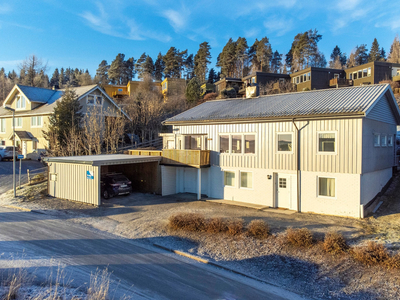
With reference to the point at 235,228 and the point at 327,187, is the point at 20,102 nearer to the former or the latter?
the point at 235,228

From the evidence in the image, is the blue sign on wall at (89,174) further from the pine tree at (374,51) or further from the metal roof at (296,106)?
the pine tree at (374,51)

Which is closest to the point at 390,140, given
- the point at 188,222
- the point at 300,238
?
the point at 300,238

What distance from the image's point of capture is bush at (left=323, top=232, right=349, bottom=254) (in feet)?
32.4

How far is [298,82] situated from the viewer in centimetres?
4744

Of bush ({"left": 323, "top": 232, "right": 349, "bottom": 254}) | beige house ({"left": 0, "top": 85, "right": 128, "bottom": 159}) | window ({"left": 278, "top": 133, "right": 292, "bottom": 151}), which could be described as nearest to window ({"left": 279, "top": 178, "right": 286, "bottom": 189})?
window ({"left": 278, "top": 133, "right": 292, "bottom": 151})

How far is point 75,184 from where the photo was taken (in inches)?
744

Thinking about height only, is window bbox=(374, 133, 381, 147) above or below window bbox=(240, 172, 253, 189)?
above

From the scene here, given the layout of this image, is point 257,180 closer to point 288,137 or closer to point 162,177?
point 288,137

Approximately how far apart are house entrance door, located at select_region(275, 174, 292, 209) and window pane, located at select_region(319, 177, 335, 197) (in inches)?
68.2

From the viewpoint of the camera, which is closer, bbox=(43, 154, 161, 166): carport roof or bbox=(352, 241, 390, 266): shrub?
bbox=(352, 241, 390, 266): shrub

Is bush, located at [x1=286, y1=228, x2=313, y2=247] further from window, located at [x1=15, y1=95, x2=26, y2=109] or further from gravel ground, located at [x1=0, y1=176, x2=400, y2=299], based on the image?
window, located at [x1=15, y1=95, x2=26, y2=109]

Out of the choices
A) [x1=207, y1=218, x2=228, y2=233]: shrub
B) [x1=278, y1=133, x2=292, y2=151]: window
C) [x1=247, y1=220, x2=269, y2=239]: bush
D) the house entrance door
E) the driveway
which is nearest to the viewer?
[x1=247, y1=220, x2=269, y2=239]: bush

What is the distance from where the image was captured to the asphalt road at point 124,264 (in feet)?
25.2

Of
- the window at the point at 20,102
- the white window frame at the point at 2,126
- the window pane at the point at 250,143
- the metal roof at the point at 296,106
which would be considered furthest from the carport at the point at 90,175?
the white window frame at the point at 2,126
